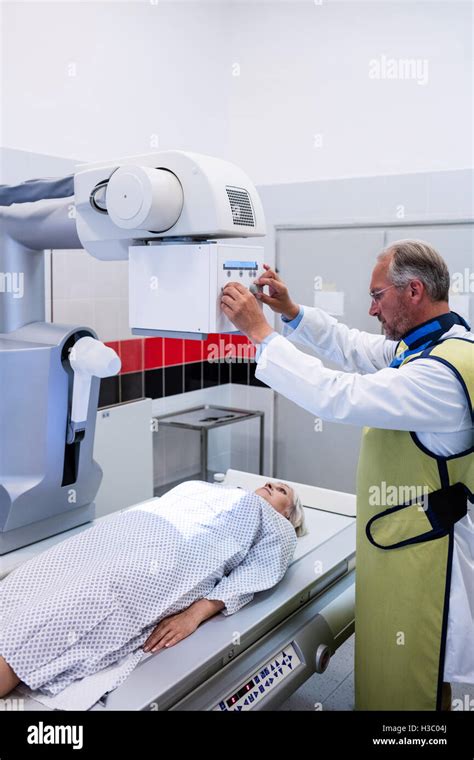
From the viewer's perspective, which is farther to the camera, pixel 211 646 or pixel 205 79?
pixel 205 79

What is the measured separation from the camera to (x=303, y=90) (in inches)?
142

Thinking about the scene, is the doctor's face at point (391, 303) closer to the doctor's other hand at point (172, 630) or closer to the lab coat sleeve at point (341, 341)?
the lab coat sleeve at point (341, 341)

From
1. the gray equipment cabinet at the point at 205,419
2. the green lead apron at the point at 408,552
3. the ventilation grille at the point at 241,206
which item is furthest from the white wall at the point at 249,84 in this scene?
the green lead apron at the point at 408,552

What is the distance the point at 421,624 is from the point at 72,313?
202cm

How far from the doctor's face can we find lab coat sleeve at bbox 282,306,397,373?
0.35m

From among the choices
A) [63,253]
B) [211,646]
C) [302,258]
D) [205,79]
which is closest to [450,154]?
[302,258]

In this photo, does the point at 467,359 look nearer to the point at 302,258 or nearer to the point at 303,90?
the point at 302,258

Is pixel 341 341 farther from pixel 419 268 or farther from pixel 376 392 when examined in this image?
pixel 376 392

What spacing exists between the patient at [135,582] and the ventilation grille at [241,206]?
2.67ft

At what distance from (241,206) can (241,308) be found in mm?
225

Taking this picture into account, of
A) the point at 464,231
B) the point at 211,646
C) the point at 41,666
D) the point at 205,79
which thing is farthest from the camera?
the point at 205,79

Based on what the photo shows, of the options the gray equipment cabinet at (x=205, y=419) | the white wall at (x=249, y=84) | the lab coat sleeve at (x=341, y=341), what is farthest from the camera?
the gray equipment cabinet at (x=205, y=419)

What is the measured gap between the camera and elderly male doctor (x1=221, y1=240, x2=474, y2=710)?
1.54 m

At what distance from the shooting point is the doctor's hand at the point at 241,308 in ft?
4.65
